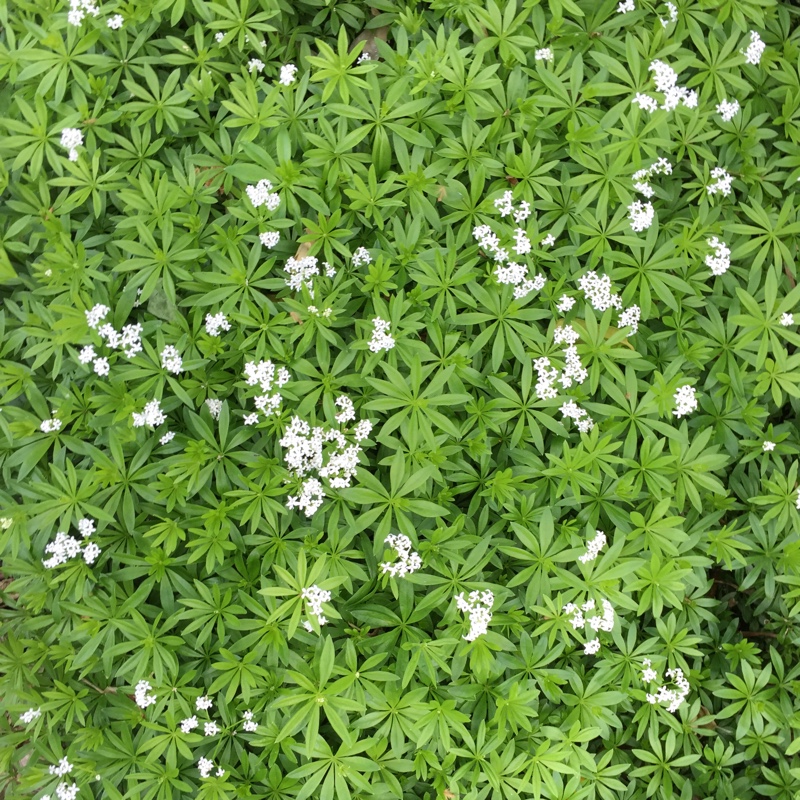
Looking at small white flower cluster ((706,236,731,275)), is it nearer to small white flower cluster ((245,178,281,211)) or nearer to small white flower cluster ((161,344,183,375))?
small white flower cluster ((245,178,281,211))

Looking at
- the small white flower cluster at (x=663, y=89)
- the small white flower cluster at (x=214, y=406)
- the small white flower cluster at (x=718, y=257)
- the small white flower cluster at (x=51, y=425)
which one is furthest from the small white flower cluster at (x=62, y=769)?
the small white flower cluster at (x=663, y=89)

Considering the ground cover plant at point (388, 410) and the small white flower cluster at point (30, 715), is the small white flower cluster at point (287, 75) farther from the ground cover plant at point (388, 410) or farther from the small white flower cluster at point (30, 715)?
the small white flower cluster at point (30, 715)

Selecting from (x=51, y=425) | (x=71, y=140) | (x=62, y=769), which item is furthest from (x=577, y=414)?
(x=62, y=769)

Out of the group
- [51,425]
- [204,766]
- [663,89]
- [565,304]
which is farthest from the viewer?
[663,89]

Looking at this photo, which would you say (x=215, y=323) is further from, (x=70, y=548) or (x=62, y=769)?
(x=62, y=769)

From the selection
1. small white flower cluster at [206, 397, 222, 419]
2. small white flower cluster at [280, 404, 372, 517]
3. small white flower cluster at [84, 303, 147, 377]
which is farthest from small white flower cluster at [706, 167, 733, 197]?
small white flower cluster at [84, 303, 147, 377]

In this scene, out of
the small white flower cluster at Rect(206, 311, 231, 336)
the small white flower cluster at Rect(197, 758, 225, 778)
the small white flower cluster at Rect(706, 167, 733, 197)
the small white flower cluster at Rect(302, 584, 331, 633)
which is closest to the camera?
the small white flower cluster at Rect(302, 584, 331, 633)
